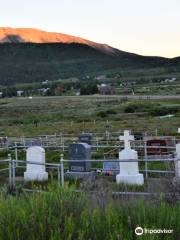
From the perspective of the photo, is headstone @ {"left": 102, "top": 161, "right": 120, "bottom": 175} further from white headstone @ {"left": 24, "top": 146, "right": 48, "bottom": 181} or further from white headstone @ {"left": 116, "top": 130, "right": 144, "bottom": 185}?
white headstone @ {"left": 24, "top": 146, "right": 48, "bottom": 181}

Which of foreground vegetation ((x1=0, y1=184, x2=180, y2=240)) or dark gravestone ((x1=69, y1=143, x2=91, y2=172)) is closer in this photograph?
foreground vegetation ((x1=0, y1=184, x2=180, y2=240))

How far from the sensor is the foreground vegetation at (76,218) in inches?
205

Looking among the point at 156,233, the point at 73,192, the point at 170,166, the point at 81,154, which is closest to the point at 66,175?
the point at 81,154

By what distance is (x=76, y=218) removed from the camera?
221 inches

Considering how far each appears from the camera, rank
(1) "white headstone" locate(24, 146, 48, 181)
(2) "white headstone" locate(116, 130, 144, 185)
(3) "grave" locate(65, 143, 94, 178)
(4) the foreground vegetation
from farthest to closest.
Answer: (1) "white headstone" locate(24, 146, 48, 181) < (3) "grave" locate(65, 143, 94, 178) < (2) "white headstone" locate(116, 130, 144, 185) < (4) the foreground vegetation

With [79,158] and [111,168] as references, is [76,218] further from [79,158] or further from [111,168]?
[79,158]

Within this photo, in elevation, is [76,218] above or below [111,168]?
above

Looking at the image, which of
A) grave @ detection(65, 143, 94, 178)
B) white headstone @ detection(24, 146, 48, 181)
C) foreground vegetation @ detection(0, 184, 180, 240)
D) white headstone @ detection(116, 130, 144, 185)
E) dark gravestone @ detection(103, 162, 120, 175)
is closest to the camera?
foreground vegetation @ detection(0, 184, 180, 240)

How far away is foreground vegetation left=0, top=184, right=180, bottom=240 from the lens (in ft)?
17.1

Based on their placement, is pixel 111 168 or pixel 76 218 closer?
pixel 76 218

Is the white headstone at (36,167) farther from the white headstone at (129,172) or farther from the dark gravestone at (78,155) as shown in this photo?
the white headstone at (129,172)

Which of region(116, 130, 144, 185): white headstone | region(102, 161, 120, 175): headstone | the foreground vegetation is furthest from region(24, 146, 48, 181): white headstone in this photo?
the foreground vegetation

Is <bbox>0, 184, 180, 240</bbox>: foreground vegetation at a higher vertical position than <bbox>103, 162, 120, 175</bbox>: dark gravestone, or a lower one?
higher

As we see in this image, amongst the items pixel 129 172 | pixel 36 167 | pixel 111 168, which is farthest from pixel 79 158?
pixel 129 172
